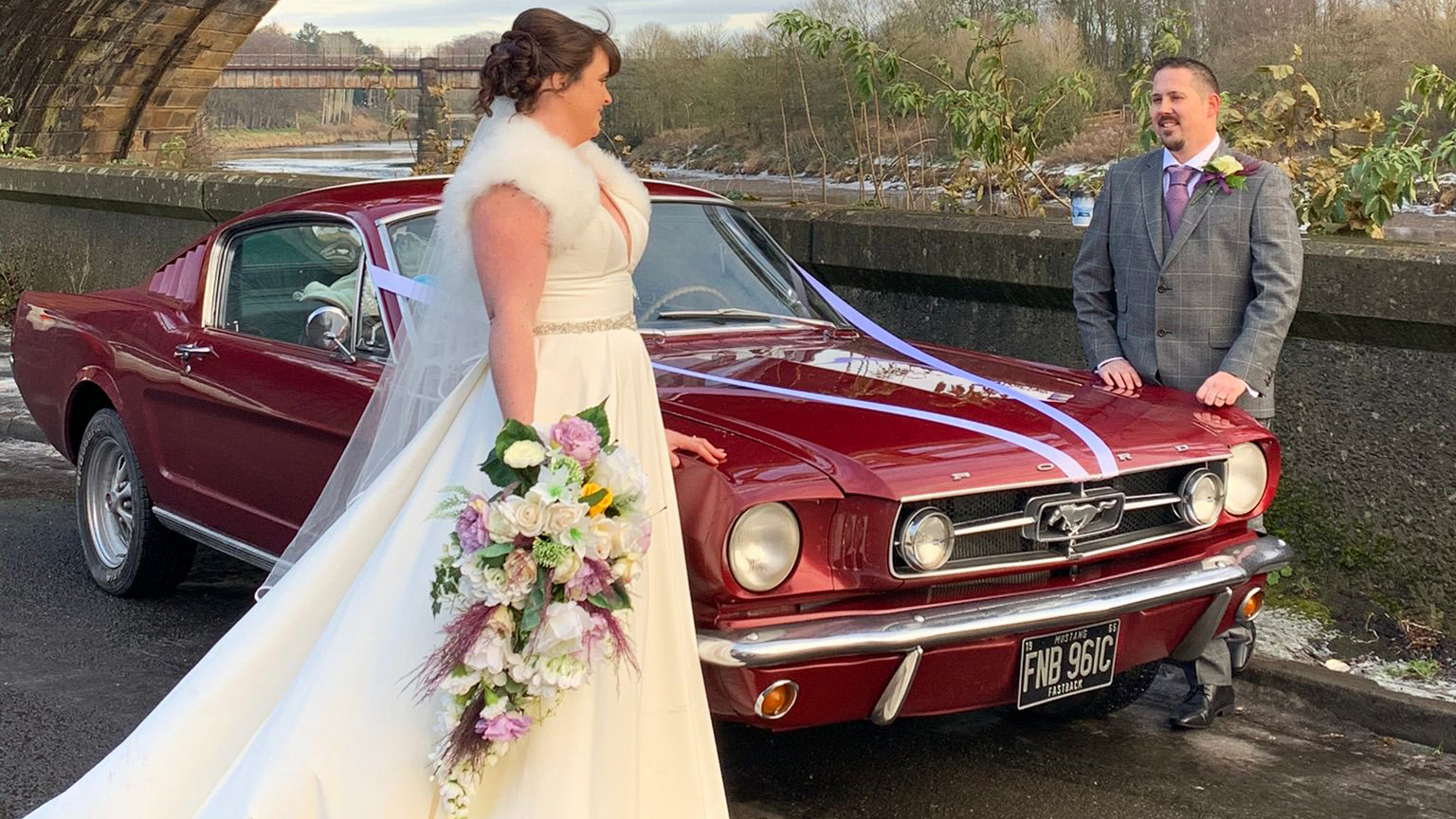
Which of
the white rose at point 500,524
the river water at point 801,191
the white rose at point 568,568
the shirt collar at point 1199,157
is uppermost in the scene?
the shirt collar at point 1199,157

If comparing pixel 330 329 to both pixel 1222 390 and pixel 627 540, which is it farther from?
pixel 1222 390

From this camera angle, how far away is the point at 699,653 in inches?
136

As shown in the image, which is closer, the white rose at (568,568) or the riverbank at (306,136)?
the white rose at (568,568)

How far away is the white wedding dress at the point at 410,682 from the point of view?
130 inches

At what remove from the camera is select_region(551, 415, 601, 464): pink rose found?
313 centimetres

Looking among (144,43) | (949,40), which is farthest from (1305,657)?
(144,43)

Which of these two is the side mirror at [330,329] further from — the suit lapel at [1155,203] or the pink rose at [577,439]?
the suit lapel at [1155,203]

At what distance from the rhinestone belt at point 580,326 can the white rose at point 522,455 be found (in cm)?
38

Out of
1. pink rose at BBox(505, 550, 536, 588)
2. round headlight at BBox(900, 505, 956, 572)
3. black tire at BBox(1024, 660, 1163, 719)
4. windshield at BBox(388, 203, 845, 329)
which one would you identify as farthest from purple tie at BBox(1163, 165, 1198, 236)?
pink rose at BBox(505, 550, 536, 588)

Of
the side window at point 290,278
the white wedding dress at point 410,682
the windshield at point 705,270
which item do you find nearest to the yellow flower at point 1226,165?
the windshield at point 705,270

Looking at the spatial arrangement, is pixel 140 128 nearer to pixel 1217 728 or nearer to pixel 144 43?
pixel 144 43

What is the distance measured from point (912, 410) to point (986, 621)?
0.61 m

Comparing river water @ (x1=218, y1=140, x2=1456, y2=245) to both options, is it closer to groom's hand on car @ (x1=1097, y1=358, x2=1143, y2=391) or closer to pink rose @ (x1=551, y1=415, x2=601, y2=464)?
groom's hand on car @ (x1=1097, y1=358, x2=1143, y2=391)

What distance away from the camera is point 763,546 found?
3.54 metres
